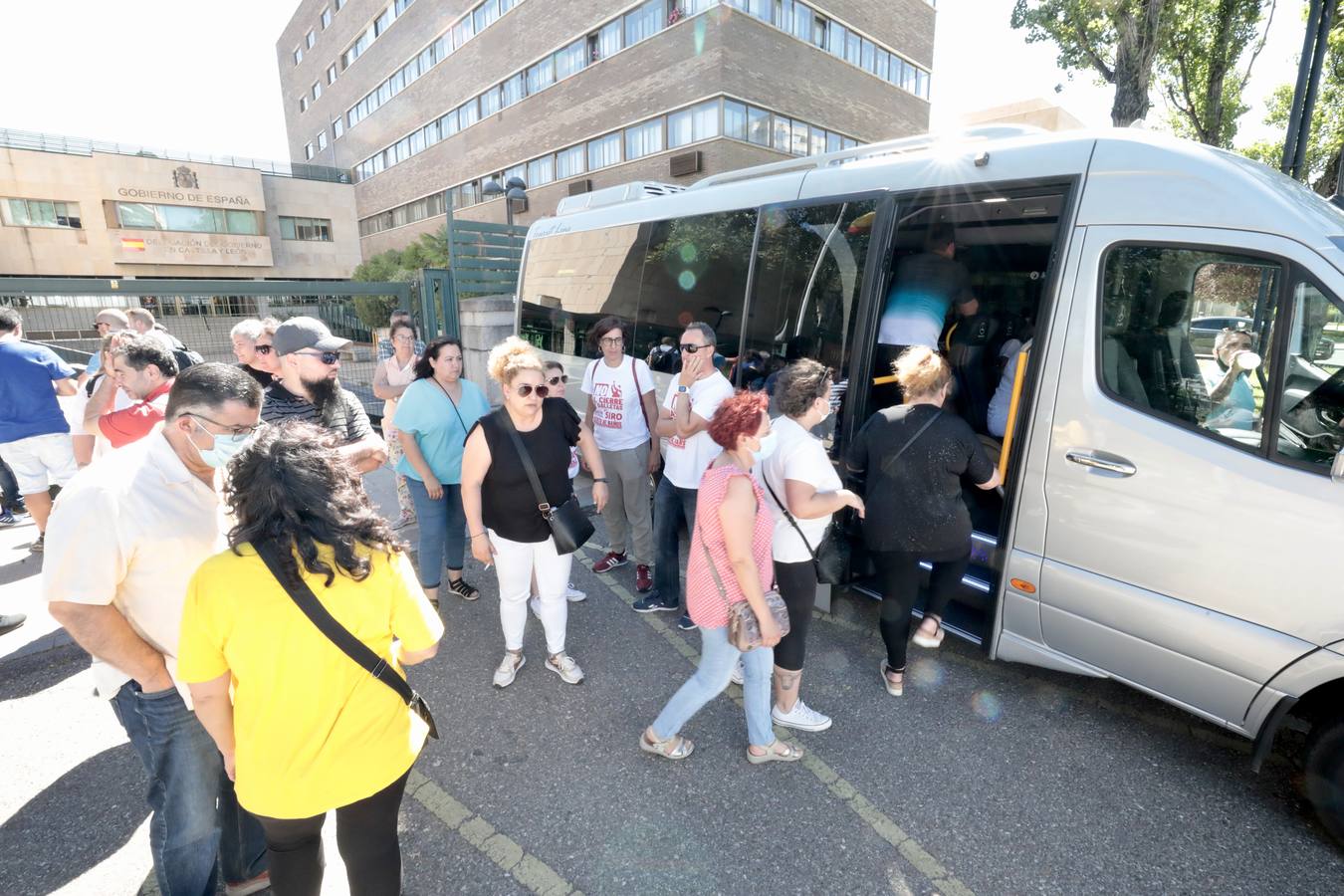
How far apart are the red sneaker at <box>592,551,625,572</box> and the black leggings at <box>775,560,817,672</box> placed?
221 centimetres

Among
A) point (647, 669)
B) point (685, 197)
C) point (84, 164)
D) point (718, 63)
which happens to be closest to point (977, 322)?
point (685, 197)

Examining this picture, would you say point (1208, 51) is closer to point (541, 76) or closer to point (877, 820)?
point (877, 820)

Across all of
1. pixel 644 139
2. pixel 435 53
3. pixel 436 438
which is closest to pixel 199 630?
pixel 436 438

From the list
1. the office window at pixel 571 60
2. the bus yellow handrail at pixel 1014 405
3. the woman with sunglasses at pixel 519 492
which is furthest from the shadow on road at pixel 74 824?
the office window at pixel 571 60

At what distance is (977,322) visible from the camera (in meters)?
4.68

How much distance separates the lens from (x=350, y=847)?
1683mm

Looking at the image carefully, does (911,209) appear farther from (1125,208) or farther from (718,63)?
(718,63)

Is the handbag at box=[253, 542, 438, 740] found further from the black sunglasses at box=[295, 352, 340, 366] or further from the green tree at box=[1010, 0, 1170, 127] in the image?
the green tree at box=[1010, 0, 1170, 127]

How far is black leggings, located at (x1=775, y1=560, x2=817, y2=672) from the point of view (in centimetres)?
272

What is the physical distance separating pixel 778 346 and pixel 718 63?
51.8ft

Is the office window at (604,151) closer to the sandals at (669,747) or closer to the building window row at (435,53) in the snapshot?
the building window row at (435,53)

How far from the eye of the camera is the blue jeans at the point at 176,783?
1.84m

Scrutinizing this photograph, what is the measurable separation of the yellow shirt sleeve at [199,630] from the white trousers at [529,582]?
1.73 m

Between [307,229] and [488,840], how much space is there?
142ft
